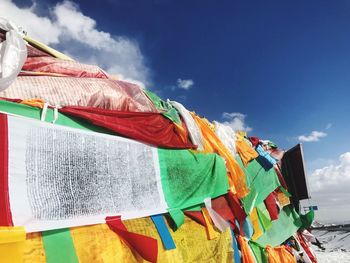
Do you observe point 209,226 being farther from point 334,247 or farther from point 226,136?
point 334,247

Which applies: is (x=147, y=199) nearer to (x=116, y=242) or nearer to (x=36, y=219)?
(x=116, y=242)

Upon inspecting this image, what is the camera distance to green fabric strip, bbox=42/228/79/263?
109 inches

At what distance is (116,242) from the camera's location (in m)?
3.38

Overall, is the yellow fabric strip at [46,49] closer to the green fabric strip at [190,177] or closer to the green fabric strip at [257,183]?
the green fabric strip at [190,177]

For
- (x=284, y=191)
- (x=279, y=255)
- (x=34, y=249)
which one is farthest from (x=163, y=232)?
(x=284, y=191)

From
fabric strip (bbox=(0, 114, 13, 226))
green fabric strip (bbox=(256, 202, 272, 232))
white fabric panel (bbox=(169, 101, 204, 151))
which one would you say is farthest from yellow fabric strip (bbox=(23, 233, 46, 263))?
green fabric strip (bbox=(256, 202, 272, 232))

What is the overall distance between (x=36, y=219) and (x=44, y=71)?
5.55 feet

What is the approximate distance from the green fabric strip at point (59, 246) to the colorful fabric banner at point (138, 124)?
3.68 feet

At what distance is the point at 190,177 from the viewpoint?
491cm

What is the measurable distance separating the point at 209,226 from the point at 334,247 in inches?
562

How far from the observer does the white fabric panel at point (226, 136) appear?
6754mm

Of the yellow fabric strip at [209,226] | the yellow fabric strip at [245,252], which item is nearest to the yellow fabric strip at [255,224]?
the yellow fabric strip at [245,252]

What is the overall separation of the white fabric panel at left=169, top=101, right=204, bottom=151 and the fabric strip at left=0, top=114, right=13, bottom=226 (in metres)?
3.01

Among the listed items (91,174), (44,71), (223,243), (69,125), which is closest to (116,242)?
(91,174)
